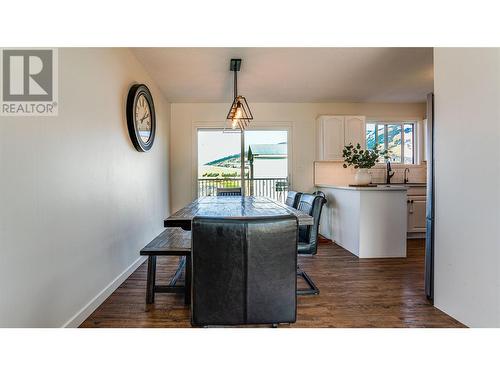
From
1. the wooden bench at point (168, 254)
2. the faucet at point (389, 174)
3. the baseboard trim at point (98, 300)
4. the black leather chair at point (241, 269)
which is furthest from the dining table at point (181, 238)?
the faucet at point (389, 174)

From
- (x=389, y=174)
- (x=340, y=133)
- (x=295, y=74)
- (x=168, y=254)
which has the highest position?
(x=295, y=74)

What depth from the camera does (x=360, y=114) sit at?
490cm

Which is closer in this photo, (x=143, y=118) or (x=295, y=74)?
(x=143, y=118)

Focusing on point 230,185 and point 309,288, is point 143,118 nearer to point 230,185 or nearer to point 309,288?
point 230,185

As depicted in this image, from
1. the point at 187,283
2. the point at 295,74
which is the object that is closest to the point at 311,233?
the point at 187,283

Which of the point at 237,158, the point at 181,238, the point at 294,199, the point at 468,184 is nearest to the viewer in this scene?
the point at 468,184

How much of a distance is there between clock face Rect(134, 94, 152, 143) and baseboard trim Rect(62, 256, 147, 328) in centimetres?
155

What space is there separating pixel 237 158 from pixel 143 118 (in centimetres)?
213

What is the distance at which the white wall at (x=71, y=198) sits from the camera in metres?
1.37

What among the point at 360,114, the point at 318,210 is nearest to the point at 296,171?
the point at 360,114

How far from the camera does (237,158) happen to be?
5031mm

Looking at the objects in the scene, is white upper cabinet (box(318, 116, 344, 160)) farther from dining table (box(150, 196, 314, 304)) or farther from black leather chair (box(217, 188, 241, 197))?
dining table (box(150, 196, 314, 304))

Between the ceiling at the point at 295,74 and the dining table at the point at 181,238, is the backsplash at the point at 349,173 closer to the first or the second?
the ceiling at the point at 295,74

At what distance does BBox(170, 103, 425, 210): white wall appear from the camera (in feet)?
16.0
